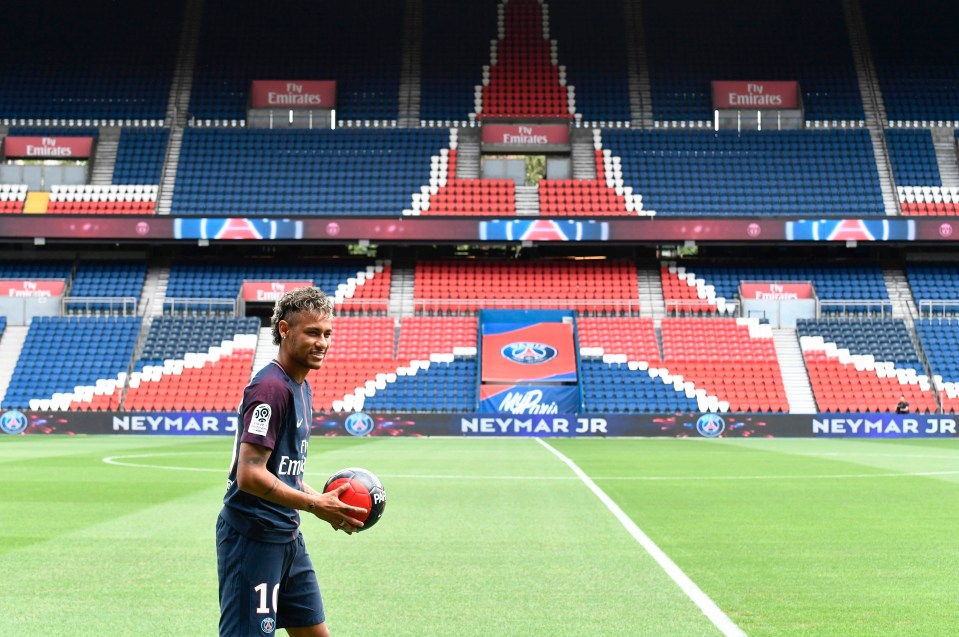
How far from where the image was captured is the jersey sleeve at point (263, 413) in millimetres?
4797

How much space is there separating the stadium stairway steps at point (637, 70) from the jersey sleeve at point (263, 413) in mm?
49563

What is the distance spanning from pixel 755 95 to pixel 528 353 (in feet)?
64.4

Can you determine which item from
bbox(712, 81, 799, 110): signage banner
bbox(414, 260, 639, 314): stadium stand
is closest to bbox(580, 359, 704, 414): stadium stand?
bbox(414, 260, 639, 314): stadium stand

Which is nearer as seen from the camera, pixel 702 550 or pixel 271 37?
pixel 702 550

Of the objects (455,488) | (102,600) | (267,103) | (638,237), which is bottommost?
(102,600)

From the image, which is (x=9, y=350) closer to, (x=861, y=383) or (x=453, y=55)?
(x=453, y=55)

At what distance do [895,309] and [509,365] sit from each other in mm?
17450

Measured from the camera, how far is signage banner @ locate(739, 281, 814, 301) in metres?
47.1

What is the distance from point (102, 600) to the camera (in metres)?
8.06

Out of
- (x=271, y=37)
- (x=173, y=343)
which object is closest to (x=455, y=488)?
(x=173, y=343)

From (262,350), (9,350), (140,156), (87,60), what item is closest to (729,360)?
(262,350)

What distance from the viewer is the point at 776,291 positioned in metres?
47.4

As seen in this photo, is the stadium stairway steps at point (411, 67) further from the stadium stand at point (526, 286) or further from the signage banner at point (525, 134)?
the stadium stand at point (526, 286)

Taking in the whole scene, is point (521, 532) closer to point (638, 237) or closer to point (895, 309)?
point (638, 237)
